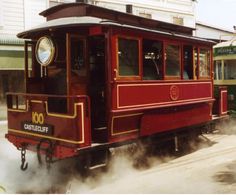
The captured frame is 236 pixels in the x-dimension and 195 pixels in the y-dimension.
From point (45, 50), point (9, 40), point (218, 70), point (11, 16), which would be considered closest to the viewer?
point (45, 50)

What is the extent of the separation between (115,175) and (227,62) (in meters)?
7.29

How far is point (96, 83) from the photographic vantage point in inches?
281

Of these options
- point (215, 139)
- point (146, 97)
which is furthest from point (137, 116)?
point (215, 139)

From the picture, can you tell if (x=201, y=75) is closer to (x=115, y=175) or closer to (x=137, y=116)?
(x=137, y=116)

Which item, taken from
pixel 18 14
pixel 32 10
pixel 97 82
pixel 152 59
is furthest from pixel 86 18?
pixel 32 10

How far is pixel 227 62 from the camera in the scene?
41.4 feet

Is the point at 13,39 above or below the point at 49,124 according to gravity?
above


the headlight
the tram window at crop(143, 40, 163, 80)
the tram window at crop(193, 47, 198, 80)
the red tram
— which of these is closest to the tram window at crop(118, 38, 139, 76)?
the red tram

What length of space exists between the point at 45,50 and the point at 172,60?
287 centimetres

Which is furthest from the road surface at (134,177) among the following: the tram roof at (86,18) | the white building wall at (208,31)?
the white building wall at (208,31)

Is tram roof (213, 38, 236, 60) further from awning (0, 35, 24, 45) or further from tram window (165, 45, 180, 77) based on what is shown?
awning (0, 35, 24, 45)

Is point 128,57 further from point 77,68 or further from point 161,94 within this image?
point 161,94

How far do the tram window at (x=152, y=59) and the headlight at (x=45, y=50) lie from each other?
76.5 inches

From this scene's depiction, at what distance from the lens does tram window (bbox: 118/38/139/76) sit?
6.69 metres
